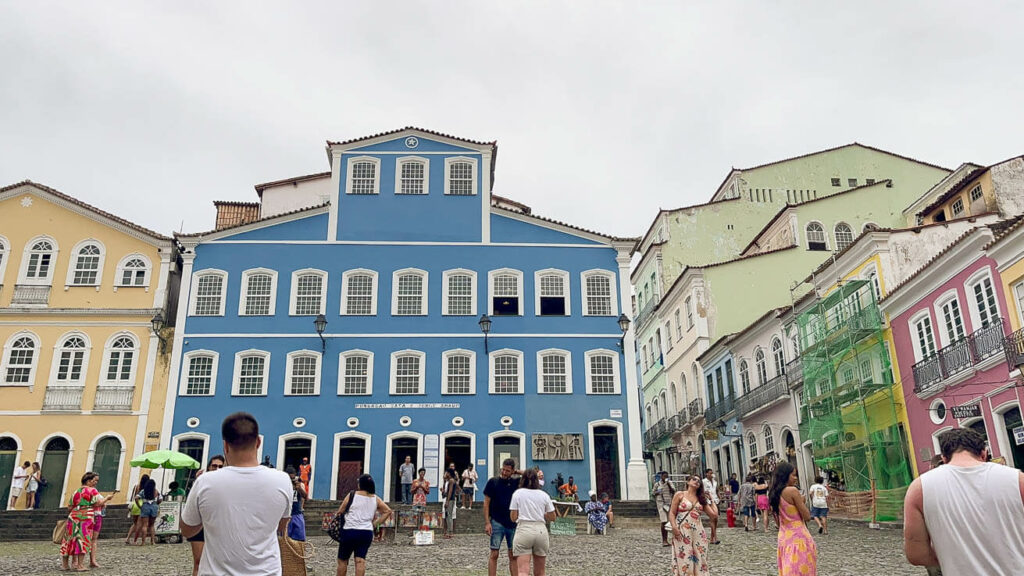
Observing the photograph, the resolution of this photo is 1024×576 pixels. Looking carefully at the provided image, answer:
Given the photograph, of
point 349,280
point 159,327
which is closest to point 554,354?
point 349,280

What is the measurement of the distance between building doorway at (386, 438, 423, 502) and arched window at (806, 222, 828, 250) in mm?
19263

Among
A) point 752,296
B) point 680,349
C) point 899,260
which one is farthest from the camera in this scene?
point 680,349

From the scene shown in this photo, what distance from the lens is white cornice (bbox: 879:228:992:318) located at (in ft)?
68.5

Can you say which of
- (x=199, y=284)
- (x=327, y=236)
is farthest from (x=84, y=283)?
(x=327, y=236)

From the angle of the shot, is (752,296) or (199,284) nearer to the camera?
(199,284)

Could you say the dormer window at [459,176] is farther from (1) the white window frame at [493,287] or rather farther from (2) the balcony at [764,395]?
(2) the balcony at [764,395]

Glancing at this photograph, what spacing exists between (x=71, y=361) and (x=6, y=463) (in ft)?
12.5

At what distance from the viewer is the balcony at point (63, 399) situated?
29.0 m

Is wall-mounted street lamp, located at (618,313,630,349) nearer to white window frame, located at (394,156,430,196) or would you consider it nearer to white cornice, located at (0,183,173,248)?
white window frame, located at (394,156,430,196)

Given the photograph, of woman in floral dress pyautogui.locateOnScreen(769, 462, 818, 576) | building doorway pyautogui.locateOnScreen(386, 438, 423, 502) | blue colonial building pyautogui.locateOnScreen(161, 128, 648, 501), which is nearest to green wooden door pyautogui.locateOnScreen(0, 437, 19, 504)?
blue colonial building pyautogui.locateOnScreen(161, 128, 648, 501)

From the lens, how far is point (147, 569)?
47.2ft

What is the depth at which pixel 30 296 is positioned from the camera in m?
30.3

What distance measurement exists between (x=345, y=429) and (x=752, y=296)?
749 inches

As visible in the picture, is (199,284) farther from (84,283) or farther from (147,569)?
(147,569)
